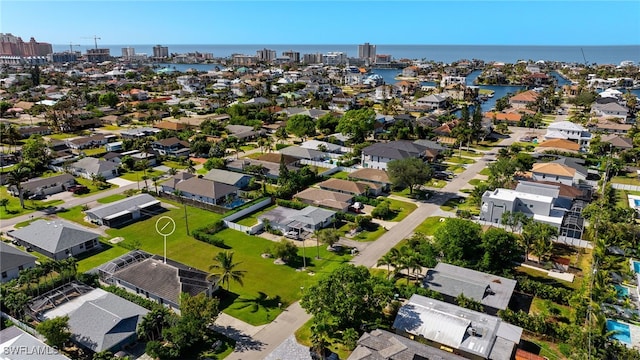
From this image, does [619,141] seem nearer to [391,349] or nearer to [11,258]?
[391,349]

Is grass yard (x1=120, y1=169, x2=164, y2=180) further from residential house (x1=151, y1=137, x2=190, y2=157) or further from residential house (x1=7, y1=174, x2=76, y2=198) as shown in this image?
residential house (x1=151, y1=137, x2=190, y2=157)

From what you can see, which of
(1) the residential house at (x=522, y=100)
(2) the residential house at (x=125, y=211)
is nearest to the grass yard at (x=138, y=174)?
(2) the residential house at (x=125, y=211)

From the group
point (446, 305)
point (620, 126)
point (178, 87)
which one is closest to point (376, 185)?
point (446, 305)

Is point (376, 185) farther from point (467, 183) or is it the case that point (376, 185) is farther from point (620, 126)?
point (620, 126)

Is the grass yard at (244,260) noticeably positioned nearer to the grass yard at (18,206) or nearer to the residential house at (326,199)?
the residential house at (326,199)

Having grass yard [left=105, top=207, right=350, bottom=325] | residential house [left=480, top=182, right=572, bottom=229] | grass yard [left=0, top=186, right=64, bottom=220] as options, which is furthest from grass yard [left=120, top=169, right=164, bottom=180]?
residential house [left=480, top=182, right=572, bottom=229]
